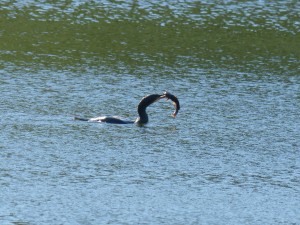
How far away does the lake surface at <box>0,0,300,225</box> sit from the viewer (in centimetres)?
1488

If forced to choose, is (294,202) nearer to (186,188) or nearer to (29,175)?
(186,188)

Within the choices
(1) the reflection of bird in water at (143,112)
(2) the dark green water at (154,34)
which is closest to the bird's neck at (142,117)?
(1) the reflection of bird in water at (143,112)

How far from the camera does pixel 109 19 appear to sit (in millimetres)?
30188

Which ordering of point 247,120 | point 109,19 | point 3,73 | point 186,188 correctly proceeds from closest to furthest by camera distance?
point 186,188
point 247,120
point 3,73
point 109,19

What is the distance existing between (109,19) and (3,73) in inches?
293

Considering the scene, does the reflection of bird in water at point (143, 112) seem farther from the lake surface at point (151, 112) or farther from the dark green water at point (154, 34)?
the dark green water at point (154, 34)

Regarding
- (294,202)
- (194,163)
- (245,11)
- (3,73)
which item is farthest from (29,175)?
(245,11)

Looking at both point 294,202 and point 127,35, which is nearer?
point 294,202

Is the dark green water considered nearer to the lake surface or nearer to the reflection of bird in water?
the lake surface

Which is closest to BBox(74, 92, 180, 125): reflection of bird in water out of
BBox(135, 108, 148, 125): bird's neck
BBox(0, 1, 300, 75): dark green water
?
BBox(135, 108, 148, 125): bird's neck

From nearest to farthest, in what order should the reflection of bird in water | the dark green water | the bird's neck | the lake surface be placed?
the lake surface, the reflection of bird in water, the bird's neck, the dark green water

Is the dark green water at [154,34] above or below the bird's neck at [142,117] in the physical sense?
below

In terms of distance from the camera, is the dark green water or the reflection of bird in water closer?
the reflection of bird in water

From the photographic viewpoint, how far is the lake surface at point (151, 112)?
48.8 feet
